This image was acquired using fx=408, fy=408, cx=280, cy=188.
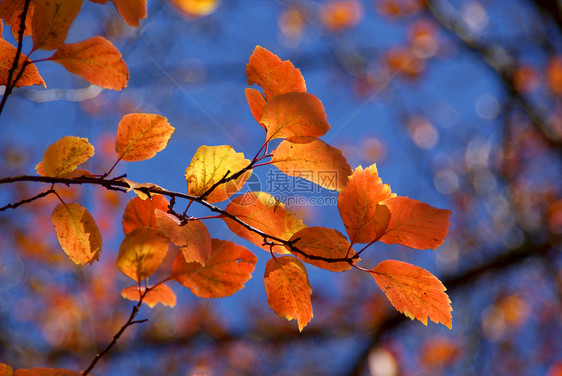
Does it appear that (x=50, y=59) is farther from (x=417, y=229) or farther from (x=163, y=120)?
(x=417, y=229)

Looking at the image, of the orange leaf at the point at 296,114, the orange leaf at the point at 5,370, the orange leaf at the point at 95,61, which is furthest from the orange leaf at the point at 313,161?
the orange leaf at the point at 5,370

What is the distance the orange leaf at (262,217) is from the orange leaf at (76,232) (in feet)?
0.80

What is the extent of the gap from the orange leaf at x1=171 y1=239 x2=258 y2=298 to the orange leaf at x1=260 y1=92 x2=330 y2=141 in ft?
0.88

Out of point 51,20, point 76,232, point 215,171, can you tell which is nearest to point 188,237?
point 215,171

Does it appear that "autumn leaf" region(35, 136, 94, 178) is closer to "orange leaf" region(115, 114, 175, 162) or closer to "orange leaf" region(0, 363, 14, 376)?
"orange leaf" region(115, 114, 175, 162)

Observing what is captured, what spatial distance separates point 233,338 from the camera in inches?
135

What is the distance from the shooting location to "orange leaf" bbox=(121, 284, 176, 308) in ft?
2.53

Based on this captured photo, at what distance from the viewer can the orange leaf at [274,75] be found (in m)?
0.69

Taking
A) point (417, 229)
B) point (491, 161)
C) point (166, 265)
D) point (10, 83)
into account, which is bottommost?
point (166, 265)

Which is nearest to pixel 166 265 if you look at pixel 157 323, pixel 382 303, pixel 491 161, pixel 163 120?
pixel 157 323

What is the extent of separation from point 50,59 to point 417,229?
0.65 m

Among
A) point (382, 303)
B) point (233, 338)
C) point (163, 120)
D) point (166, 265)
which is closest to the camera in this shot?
point (163, 120)

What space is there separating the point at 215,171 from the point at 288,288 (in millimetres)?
242

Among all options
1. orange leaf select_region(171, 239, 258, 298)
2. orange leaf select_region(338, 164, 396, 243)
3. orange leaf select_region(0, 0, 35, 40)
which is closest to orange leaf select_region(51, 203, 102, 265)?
orange leaf select_region(171, 239, 258, 298)
